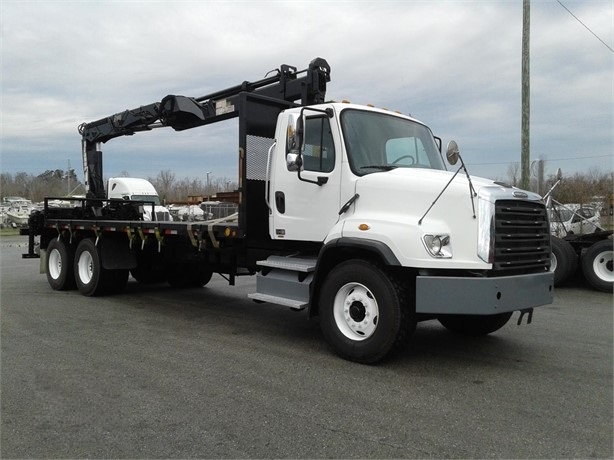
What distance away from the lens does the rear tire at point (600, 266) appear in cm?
1067

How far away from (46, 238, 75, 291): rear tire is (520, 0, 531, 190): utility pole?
37.5 feet

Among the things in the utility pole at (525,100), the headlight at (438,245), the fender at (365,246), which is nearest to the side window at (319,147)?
the fender at (365,246)

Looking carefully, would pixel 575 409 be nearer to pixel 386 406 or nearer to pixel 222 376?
pixel 386 406

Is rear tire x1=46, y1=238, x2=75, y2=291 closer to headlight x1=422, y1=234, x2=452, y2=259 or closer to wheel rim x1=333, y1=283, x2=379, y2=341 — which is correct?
wheel rim x1=333, y1=283, x2=379, y2=341

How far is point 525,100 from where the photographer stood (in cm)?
1436

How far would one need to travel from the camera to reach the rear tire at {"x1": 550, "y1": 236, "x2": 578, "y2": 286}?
11.0m

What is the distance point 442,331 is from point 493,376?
1.99m

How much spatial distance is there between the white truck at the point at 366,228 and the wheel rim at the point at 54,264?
383 centimetres

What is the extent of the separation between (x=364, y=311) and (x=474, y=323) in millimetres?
1847

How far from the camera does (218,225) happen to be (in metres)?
7.33

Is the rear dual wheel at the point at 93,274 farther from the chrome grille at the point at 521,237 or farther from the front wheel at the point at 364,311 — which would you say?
the chrome grille at the point at 521,237

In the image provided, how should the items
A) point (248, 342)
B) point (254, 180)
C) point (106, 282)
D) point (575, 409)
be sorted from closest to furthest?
1. point (575, 409)
2. point (248, 342)
3. point (254, 180)
4. point (106, 282)

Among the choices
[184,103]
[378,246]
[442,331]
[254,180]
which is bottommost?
[442,331]

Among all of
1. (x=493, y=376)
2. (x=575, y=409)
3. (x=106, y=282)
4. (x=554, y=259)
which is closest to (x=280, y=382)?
(x=493, y=376)
